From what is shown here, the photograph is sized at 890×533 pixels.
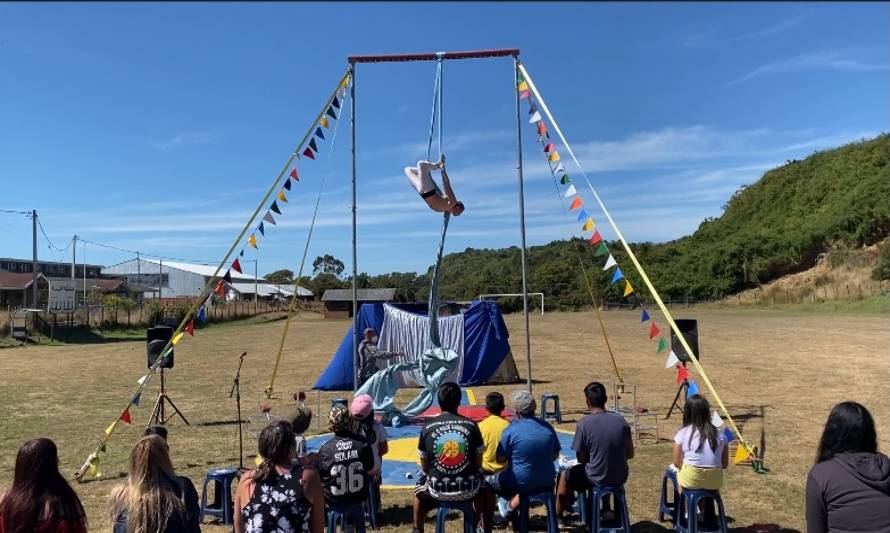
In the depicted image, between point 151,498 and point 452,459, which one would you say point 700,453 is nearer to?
point 452,459

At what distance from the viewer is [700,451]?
514 centimetres

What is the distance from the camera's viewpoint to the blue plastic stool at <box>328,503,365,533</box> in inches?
184

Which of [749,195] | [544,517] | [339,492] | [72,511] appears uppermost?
[749,195]

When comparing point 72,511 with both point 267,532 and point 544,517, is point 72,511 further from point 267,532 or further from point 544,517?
point 544,517

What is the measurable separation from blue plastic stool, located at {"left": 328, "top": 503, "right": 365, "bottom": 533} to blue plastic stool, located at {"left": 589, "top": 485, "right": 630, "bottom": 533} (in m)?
1.89

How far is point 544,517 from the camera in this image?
6.20 metres

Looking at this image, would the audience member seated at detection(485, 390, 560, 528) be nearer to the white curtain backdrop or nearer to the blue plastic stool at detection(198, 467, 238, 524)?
the blue plastic stool at detection(198, 467, 238, 524)

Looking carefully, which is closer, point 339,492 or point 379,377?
point 339,492

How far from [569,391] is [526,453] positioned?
9.20 m

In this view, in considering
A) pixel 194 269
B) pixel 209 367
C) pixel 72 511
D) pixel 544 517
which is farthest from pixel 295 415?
pixel 194 269

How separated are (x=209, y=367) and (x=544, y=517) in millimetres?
14808

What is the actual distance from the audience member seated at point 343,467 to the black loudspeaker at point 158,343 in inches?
215

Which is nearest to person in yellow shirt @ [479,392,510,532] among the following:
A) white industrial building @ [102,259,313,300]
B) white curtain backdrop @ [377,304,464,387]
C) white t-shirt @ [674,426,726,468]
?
white t-shirt @ [674,426,726,468]

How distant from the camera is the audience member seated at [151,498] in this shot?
10.9 feet
